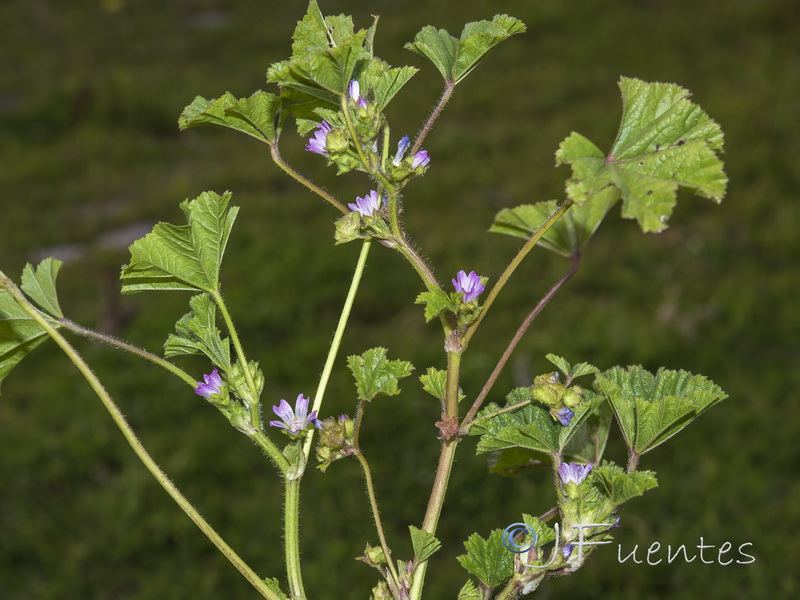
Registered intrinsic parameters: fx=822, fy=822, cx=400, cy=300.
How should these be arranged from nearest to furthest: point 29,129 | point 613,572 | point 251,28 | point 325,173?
point 613,572 → point 325,173 → point 29,129 → point 251,28

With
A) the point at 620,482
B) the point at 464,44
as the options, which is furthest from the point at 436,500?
the point at 464,44

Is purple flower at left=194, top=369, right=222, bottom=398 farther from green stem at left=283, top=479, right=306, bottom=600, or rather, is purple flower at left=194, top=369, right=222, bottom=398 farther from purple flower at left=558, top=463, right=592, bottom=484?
purple flower at left=558, top=463, right=592, bottom=484

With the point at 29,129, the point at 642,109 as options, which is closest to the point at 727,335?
the point at 642,109

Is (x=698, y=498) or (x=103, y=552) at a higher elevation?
(x=103, y=552)

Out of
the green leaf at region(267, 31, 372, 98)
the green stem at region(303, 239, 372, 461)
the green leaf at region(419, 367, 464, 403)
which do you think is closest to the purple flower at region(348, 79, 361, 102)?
the green leaf at region(267, 31, 372, 98)

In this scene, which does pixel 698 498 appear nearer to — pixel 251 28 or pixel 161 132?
pixel 161 132

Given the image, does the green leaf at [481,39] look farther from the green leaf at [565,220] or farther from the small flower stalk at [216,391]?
the small flower stalk at [216,391]

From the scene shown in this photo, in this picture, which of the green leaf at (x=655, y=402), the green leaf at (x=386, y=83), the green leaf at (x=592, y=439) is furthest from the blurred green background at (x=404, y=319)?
the green leaf at (x=386, y=83)
